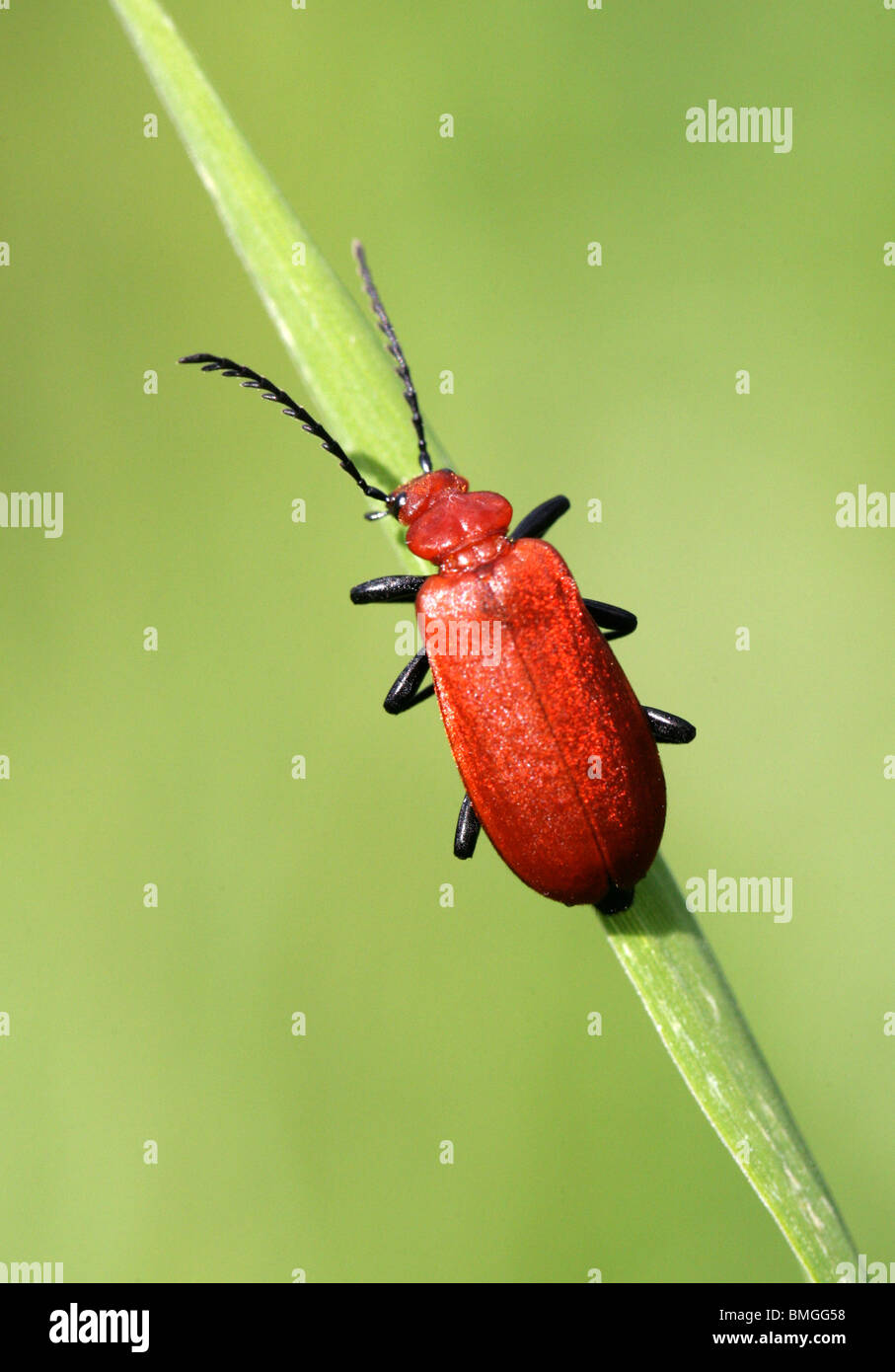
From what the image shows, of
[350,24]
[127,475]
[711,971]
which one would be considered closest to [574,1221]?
[711,971]

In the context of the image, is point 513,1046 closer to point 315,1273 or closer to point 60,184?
point 315,1273

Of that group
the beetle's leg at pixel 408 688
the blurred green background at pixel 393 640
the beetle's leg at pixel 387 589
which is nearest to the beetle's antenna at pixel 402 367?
the beetle's leg at pixel 387 589

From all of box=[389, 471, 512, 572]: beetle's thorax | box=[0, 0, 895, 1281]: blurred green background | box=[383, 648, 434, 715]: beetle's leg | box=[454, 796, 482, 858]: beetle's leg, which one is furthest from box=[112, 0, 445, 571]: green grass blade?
box=[0, 0, 895, 1281]: blurred green background

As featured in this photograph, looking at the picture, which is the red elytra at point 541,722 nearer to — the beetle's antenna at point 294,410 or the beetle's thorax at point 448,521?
the beetle's thorax at point 448,521

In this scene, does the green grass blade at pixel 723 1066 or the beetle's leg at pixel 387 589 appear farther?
the beetle's leg at pixel 387 589

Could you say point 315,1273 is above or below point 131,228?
below
